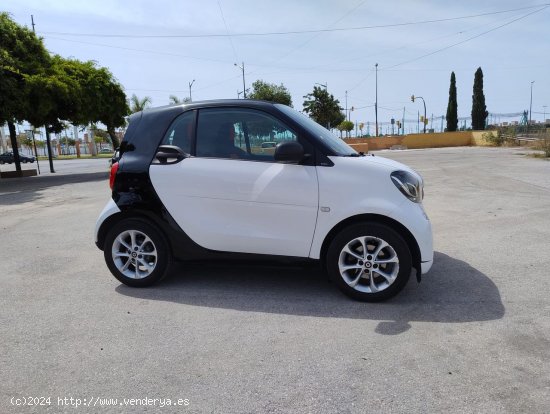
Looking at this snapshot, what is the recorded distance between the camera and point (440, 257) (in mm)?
5367

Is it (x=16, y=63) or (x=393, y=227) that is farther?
(x=16, y=63)

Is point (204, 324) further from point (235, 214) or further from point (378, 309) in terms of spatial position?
point (378, 309)

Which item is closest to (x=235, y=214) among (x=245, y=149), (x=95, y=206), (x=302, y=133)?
(x=245, y=149)

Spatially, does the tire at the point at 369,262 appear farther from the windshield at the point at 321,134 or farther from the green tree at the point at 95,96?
the green tree at the point at 95,96

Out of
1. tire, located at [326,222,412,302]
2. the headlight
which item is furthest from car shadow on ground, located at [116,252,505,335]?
the headlight

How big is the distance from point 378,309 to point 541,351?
1.26m

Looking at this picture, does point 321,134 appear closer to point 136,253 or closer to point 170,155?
point 170,155

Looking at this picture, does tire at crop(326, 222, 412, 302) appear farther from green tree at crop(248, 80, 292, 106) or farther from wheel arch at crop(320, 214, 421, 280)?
green tree at crop(248, 80, 292, 106)

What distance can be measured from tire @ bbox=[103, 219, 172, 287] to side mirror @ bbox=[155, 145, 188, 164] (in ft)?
2.21

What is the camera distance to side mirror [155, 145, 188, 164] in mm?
4254

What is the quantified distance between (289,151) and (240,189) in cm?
60

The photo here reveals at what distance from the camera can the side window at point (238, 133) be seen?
4145 mm

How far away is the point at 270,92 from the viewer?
55.3 meters

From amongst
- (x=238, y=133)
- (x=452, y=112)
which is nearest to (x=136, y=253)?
(x=238, y=133)
